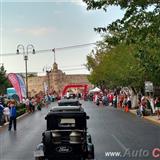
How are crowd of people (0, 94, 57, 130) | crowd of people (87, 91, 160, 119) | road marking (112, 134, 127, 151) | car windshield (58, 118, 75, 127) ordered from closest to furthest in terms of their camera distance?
car windshield (58, 118, 75, 127) → road marking (112, 134, 127, 151) → crowd of people (0, 94, 57, 130) → crowd of people (87, 91, 160, 119)

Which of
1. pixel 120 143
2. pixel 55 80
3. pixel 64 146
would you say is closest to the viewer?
pixel 64 146

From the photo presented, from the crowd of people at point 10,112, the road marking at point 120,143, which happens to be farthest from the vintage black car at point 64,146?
the crowd of people at point 10,112

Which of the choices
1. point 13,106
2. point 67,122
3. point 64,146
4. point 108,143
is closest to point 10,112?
point 13,106

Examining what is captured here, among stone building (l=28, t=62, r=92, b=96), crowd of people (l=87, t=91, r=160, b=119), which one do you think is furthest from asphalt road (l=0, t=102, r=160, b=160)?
stone building (l=28, t=62, r=92, b=96)

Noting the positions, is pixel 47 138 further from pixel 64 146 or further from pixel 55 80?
pixel 55 80

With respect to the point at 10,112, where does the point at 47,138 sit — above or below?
below

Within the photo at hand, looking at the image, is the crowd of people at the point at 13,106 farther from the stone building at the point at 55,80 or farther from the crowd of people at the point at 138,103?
the stone building at the point at 55,80

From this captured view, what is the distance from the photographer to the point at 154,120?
43.1 m

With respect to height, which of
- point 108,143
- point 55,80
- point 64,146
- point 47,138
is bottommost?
point 108,143

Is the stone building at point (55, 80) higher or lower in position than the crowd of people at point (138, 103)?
higher

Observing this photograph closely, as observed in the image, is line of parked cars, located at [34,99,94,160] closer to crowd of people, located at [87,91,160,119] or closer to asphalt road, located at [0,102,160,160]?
asphalt road, located at [0,102,160,160]

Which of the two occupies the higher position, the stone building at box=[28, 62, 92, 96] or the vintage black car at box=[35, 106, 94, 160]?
the stone building at box=[28, 62, 92, 96]

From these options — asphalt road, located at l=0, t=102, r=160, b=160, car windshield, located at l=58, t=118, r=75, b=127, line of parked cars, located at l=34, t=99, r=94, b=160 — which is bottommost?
asphalt road, located at l=0, t=102, r=160, b=160

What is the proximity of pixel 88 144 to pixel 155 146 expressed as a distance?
5.56 meters
